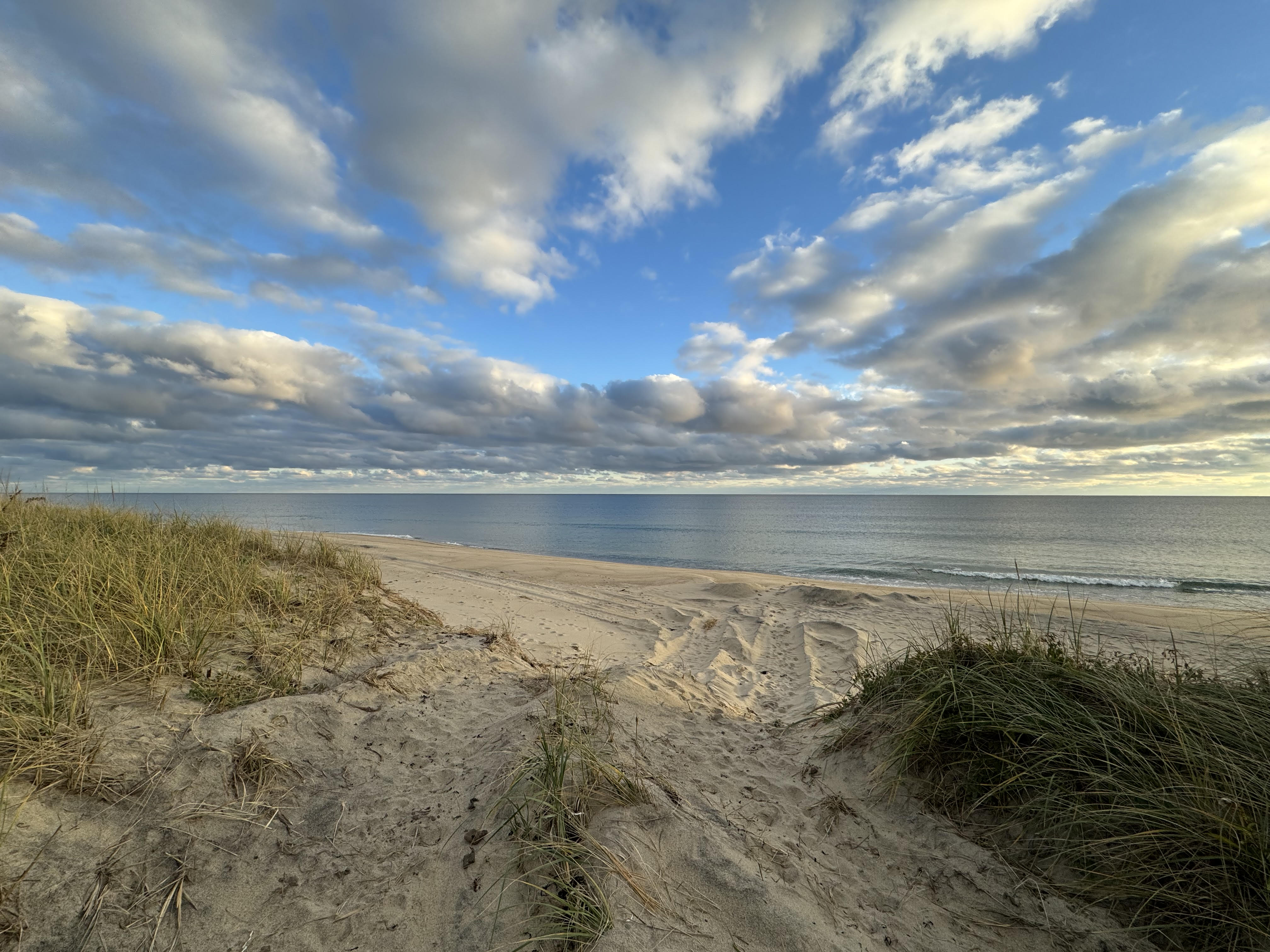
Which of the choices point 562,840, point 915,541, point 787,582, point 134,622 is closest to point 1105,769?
point 562,840

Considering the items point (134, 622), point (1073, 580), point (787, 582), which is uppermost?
point (134, 622)

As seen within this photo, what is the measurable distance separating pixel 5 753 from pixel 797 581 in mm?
20139

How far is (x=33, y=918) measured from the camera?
Result: 90.2 inches

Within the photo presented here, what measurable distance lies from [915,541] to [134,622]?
44335 millimetres

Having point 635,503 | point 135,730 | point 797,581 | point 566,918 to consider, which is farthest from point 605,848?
point 635,503

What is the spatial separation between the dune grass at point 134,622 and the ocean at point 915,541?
451cm

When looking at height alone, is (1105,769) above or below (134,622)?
below

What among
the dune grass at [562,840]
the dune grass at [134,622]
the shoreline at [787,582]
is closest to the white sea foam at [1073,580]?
the shoreline at [787,582]

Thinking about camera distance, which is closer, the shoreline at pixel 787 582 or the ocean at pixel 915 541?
the shoreline at pixel 787 582

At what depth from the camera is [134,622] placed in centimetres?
418

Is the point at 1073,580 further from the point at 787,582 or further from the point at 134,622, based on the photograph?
the point at 134,622

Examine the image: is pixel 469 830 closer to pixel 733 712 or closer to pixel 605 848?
pixel 605 848

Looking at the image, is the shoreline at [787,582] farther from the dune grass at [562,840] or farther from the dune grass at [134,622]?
the dune grass at [134,622]

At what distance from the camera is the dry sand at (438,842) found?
8.14 ft
